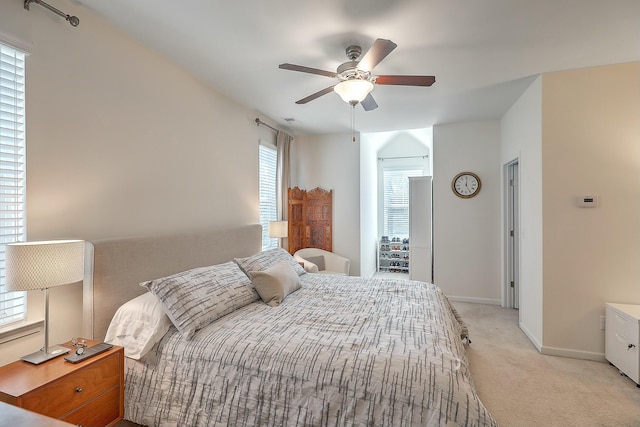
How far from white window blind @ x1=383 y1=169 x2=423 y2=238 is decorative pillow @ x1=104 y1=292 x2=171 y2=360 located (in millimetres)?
5707

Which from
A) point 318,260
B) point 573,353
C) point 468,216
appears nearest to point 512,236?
point 468,216

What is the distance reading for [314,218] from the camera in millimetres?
5316

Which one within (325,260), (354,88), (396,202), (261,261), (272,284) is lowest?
(325,260)

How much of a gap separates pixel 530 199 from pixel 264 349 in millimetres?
3126

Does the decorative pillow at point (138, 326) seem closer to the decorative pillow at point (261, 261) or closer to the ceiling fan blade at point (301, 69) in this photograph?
the decorative pillow at point (261, 261)

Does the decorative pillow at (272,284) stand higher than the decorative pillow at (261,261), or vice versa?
the decorative pillow at (261,261)

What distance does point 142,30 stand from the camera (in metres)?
2.26

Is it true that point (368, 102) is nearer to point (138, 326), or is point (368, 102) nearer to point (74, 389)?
point (138, 326)

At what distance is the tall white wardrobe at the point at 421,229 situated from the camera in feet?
16.9

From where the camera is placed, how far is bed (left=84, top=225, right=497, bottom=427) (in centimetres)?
145

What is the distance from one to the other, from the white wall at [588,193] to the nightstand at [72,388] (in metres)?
3.51

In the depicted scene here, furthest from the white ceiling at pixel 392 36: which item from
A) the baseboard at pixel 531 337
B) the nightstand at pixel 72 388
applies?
the baseboard at pixel 531 337

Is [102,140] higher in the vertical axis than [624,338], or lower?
higher

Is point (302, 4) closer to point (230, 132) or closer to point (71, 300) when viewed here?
point (230, 132)
